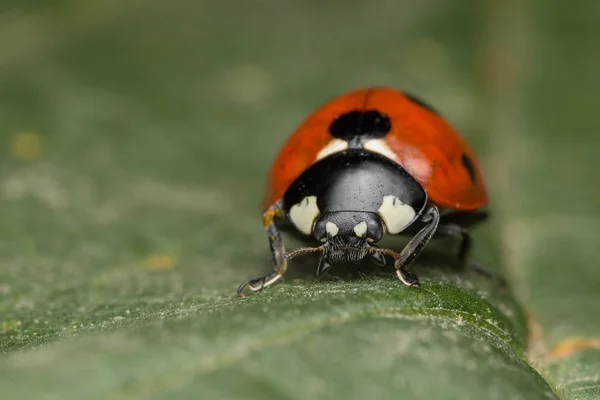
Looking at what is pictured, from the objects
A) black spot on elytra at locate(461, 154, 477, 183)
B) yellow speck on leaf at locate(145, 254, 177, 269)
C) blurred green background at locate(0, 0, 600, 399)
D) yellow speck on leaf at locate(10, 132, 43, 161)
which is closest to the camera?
blurred green background at locate(0, 0, 600, 399)

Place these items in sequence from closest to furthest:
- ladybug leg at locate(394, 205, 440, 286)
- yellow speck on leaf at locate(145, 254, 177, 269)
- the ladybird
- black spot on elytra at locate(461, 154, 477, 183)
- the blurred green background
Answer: the blurred green background → ladybug leg at locate(394, 205, 440, 286) → the ladybird → black spot on elytra at locate(461, 154, 477, 183) → yellow speck on leaf at locate(145, 254, 177, 269)

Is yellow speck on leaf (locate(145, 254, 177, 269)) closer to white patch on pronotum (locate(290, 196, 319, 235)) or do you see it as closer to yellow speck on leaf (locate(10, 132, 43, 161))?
white patch on pronotum (locate(290, 196, 319, 235))

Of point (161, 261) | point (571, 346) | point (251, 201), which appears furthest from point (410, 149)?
point (251, 201)

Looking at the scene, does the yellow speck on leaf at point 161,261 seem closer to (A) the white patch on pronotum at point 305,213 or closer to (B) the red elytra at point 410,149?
(B) the red elytra at point 410,149

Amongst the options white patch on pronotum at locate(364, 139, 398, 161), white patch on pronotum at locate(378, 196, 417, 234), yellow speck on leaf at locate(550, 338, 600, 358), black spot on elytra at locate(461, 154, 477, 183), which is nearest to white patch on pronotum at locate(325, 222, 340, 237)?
white patch on pronotum at locate(378, 196, 417, 234)

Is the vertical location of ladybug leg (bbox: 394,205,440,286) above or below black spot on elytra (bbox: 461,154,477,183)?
below

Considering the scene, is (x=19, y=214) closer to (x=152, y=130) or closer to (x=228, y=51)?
(x=152, y=130)

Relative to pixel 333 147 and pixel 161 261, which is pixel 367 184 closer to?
pixel 333 147
